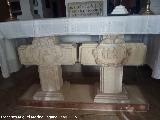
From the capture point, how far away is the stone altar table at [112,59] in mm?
2145

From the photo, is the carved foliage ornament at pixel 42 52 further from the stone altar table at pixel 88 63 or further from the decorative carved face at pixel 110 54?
the decorative carved face at pixel 110 54

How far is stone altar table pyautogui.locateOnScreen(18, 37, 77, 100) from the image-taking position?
7.39ft

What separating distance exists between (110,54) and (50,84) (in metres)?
0.83

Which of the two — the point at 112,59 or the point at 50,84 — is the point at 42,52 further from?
the point at 112,59

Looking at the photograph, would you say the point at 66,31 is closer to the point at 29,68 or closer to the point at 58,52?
the point at 58,52

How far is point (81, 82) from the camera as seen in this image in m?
3.02

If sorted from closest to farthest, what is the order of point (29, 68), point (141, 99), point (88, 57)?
point (88, 57)
point (141, 99)
point (29, 68)

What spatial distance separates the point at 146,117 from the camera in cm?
214

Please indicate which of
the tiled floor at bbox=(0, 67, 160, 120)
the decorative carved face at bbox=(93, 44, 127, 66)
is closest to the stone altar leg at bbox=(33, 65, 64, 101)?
the tiled floor at bbox=(0, 67, 160, 120)

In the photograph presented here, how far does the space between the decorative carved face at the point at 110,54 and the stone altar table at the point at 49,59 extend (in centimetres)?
27

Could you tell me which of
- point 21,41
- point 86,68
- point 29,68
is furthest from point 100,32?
point 29,68

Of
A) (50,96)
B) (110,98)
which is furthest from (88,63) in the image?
(50,96)

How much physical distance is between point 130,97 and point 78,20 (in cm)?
113

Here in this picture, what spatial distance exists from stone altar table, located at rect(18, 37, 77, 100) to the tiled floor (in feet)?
0.75
